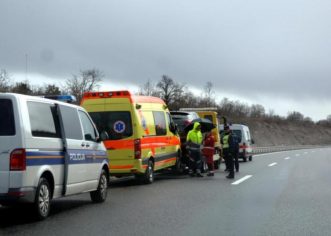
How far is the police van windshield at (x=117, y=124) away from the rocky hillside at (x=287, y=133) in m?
114

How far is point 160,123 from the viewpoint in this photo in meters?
18.1

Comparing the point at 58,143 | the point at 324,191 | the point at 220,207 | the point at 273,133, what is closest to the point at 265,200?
the point at 220,207

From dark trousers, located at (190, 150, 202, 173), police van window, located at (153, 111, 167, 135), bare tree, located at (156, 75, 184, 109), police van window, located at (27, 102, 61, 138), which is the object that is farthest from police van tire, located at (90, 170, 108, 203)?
bare tree, located at (156, 75, 184, 109)

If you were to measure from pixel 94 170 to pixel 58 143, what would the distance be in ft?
6.26

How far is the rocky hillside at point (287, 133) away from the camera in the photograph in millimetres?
138375

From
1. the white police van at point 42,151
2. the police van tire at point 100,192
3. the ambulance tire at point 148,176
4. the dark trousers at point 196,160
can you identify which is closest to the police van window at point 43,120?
the white police van at point 42,151

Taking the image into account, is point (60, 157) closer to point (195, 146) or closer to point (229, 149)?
point (195, 146)

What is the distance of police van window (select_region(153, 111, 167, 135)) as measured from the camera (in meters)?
17.7

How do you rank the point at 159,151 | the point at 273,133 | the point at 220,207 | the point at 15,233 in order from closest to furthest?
the point at 15,233, the point at 220,207, the point at 159,151, the point at 273,133

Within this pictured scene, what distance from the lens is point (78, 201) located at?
12.5 m

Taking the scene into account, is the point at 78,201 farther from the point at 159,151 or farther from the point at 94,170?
the point at 159,151

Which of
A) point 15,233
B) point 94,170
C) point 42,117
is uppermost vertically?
point 42,117

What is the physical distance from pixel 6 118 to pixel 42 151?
857mm

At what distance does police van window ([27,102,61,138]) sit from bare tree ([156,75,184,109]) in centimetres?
8833
